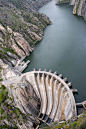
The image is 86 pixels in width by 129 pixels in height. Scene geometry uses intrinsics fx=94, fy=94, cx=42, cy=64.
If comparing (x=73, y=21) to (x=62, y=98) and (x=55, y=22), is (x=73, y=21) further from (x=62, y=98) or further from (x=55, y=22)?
(x=62, y=98)

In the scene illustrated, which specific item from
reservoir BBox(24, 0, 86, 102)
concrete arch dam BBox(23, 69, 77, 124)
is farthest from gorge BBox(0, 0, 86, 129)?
concrete arch dam BBox(23, 69, 77, 124)

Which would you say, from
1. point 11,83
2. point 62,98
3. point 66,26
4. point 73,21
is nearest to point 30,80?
point 11,83

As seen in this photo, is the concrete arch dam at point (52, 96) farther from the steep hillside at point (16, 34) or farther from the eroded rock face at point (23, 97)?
the steep hillside at point (16, 34)

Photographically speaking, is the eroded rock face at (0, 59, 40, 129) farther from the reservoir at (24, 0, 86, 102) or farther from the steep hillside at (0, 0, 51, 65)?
the steep hillside at (0, 0, 51, 65)

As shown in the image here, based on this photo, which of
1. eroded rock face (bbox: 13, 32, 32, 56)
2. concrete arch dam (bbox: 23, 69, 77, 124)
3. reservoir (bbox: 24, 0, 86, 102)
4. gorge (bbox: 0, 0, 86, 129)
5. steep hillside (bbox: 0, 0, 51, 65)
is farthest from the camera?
eroded rock face (bbox: 13, 32, 32, 56)

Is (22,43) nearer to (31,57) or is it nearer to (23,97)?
(31,57)

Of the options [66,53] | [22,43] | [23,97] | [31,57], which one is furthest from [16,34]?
[23,97]
